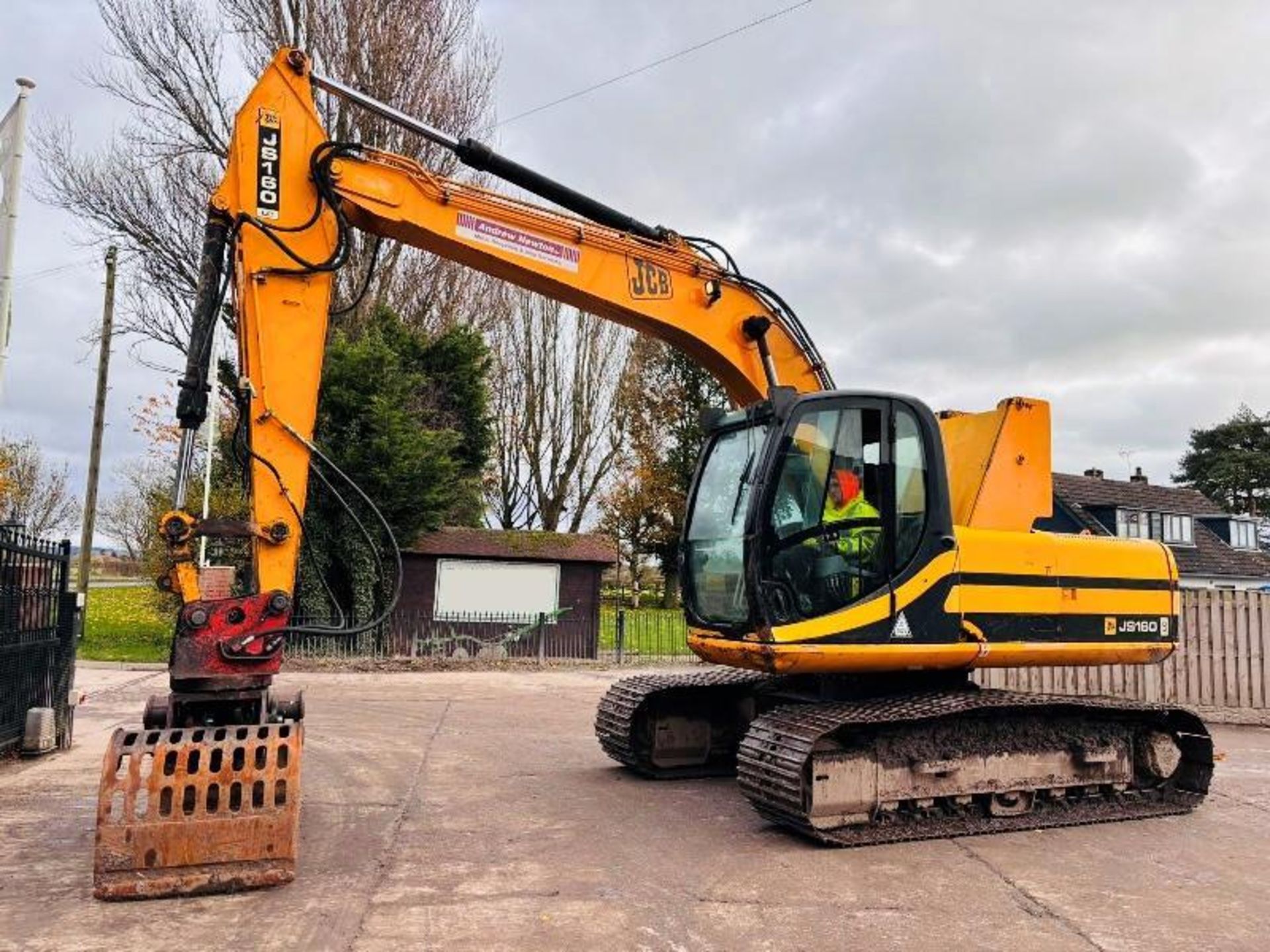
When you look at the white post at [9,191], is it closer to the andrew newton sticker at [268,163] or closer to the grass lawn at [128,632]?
the andrew newton sticker at [268,163]

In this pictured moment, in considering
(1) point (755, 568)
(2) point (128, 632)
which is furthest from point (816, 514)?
(2) point (128, 632)

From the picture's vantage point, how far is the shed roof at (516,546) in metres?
17.7

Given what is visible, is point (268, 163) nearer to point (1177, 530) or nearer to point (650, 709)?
point (650, 709)

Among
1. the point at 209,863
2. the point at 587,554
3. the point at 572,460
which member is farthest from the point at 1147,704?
the point at 572,460

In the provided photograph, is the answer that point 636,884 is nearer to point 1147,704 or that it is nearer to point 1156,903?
point 1156,903

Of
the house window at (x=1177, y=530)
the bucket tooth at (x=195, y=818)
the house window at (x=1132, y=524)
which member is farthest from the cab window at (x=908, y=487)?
the house window at (x=1177, y=530)

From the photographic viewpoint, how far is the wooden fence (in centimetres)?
1145

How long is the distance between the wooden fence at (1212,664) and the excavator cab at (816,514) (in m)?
6.32

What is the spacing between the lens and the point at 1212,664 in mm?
11562

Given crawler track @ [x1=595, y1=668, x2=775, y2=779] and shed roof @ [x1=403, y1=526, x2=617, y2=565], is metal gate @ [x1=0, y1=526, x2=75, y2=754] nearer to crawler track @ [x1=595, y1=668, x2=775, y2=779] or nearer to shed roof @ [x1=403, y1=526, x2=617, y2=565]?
crawler track @ [x1=595, y1=668, x2=775, y2=779]

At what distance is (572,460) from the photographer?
3294 centimetres

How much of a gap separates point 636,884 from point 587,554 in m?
13.5

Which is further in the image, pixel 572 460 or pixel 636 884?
pixel 572 460

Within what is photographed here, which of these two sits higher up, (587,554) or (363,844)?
(587,554)
